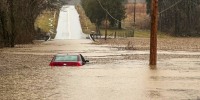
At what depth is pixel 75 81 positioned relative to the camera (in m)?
22.4

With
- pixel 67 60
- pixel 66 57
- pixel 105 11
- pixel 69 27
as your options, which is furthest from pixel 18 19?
pixel 69 27

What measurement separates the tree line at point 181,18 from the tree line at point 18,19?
38.7 metres

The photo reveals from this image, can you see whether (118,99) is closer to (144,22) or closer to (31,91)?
(31,91)

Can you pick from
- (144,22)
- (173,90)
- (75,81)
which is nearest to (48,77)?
(75,81)

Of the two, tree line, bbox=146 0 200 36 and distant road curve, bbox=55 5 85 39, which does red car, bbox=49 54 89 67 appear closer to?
distant road curve, bbox=55 5 85 39

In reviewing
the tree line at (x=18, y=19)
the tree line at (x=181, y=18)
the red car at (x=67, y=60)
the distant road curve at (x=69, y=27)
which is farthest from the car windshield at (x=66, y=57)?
the tree line at (x=181, y=18)

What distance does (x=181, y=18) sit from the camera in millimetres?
124125

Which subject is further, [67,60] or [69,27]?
[69,27]

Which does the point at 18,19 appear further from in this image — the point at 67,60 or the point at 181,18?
the point at 181,18

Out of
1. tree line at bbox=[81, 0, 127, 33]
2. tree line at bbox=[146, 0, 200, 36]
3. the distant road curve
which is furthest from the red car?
tree line at bbox=[146, 0, 200, 36]

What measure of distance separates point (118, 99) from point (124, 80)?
22.5 feet

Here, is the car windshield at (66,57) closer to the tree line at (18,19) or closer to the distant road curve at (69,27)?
the tree line at (18,19)

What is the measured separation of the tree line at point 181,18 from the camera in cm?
12012

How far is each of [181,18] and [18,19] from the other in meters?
64.2
